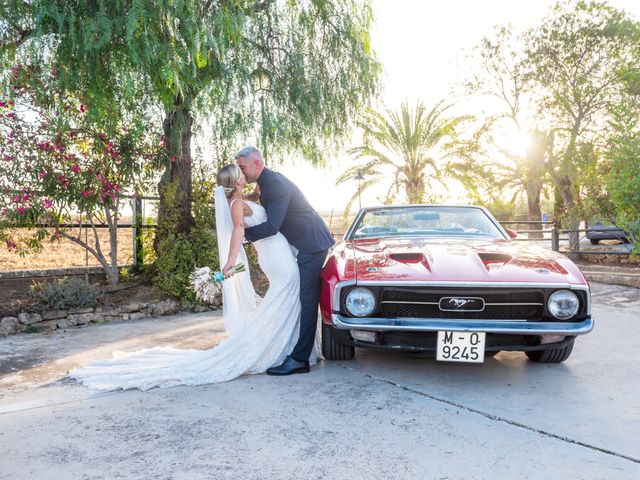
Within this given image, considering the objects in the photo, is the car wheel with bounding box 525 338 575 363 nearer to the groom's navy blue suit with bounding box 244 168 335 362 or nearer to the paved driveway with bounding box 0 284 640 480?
the paved driveway with bounding box 0 284 640 480

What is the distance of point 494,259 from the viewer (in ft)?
12.7

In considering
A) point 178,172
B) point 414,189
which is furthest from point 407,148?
point 178,172

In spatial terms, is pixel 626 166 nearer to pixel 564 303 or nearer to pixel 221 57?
pixel 564 303

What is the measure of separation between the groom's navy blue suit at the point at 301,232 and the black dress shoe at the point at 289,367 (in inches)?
1.6

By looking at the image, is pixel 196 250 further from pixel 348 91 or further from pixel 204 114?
pixel 348 91

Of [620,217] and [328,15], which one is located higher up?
[328,15]

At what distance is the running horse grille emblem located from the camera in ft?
11.6

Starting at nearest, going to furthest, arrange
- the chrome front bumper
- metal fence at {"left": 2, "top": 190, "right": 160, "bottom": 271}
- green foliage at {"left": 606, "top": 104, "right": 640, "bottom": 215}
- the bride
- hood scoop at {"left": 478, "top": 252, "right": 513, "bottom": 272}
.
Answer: the chrome front bumper
hood scoop at {"left": 478, "top": 252, "right": 513, "bottom": 272}
the bride
metal fence at {"left": 2, "top": 190, "right": 160, "bottom": 271}
green foliage at {"left": 606, "top": 104, "right": 640, "bottom": 215}

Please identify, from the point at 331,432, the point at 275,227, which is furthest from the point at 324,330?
the point at 331,432

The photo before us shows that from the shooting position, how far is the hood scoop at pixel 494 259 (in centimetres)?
370

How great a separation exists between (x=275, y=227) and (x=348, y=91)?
16.2ft

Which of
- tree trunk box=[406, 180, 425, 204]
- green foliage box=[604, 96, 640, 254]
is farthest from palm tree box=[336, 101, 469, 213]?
green foliage box=[604, 96, 640, 254]

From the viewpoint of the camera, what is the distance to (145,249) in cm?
755

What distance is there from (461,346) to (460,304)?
275 mm
